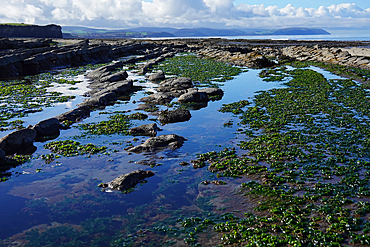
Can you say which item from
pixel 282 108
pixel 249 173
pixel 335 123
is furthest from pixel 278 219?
pixel 282 108

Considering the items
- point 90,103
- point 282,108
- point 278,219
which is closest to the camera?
point 278,219

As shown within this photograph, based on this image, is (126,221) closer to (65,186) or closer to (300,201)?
(65,186)

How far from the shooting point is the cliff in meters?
104

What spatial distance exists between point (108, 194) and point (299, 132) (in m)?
10.5

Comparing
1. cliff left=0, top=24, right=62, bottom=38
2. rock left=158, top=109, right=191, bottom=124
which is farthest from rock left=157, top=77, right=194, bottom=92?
cliff left=0, top=24, right=62, bottom=38

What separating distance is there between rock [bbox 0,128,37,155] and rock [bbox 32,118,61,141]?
2.43 ft

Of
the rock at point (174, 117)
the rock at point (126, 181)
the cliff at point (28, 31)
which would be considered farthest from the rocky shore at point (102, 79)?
the cliff at point (28, 31)

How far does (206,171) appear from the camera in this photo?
1102 centimetres

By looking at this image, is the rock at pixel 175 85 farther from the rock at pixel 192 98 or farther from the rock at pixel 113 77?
the rock at pixel 113 77

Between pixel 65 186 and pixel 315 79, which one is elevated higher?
pixel 315 79

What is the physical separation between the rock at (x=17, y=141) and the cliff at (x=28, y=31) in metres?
112

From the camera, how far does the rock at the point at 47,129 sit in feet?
49.2

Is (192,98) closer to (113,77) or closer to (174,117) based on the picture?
(174,117)

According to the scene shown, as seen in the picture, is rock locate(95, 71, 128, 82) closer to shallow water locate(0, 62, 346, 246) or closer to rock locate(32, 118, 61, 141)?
rock locate(32, 118, 61, 141)
